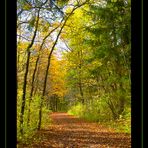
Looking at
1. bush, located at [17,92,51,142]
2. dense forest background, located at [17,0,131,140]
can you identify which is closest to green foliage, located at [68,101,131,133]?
dense forest background, located at [17,0,131,140]

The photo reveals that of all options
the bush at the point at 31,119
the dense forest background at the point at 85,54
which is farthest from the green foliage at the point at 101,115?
the bush at the point at 31,119

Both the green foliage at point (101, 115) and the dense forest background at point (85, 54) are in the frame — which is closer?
the dense forest background at point (85, 54)

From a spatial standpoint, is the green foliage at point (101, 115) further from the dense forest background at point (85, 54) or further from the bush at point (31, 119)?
the bush at point (31, 119)

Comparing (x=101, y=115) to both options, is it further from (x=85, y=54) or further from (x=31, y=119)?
(x=31, y=119)

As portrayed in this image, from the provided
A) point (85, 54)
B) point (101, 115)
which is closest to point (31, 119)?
point (101, 115)

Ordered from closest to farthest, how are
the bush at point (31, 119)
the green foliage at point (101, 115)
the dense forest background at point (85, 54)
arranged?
the bush at point (31, 119)
the dense forest background at point (85, 54)
the green foliage at point (101, 115)

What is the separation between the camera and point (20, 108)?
615cm

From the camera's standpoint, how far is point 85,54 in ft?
48.9

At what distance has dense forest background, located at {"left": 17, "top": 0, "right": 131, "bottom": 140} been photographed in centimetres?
748

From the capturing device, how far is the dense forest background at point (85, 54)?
748 centimetres
